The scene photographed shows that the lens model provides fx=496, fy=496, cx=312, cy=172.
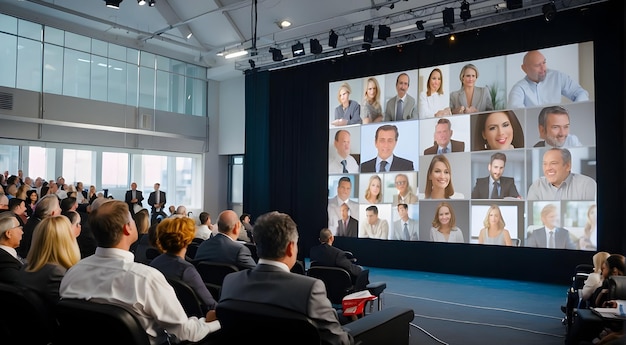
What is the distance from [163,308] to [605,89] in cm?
846

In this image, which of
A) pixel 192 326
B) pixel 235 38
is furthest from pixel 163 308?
pixel 235 38

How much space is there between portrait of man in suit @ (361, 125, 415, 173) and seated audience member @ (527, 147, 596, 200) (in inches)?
106

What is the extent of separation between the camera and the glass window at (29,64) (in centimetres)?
1173

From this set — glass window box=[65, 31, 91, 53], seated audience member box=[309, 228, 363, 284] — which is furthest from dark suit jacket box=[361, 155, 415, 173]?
glass window box=[65, 31, 91, 53]

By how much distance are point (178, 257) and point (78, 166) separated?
11.5 m

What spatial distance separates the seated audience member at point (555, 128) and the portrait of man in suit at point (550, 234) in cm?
110

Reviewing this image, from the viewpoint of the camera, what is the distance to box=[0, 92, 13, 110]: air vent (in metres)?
11.2

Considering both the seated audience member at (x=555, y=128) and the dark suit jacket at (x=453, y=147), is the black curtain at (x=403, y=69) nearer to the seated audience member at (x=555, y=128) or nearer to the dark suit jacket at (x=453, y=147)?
the seated audience member at (x=555, y=128)

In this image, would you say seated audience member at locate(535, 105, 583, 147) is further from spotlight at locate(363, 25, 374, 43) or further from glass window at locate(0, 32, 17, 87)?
glass window at locate(0, 32, 17, 87)

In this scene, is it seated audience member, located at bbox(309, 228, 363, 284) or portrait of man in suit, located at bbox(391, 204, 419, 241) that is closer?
seated audience member, located at bbox(309, 228, 363, 284)

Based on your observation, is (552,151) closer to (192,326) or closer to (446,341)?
(446,341)

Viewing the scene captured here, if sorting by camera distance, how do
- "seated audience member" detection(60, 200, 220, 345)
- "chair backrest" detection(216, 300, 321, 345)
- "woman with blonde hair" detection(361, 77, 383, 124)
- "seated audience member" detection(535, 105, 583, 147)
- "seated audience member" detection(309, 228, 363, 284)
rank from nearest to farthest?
1. "chair backrest" detection(216, 300, 321, 345)
2. "seated audience member" detection(60, 200, 220, 345)
3. "seated audience member" detection(309, 228, 363, 284)
4. "seated audience member" detection(535, 105, 583, 147)
5. "woman with blonde hair" detection(361, 77, 383, 124)

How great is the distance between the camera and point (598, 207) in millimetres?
8180

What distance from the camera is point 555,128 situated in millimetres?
8617
